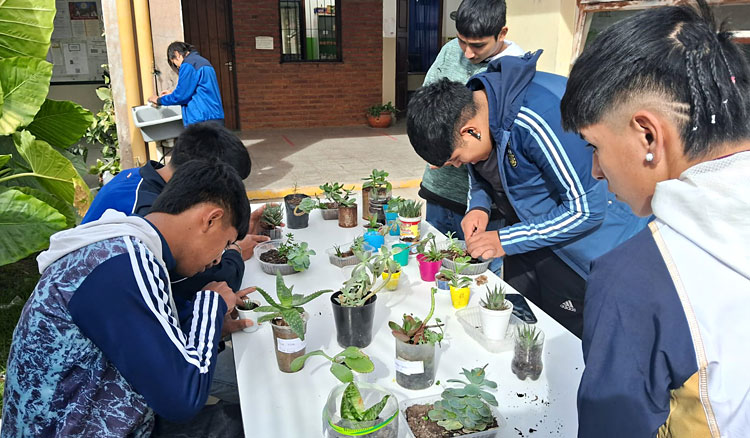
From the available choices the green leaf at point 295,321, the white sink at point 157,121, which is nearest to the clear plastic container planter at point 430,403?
the green leaf at point 295,321

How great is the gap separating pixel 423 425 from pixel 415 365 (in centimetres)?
20

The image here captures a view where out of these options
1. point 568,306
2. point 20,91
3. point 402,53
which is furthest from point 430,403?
point 402,53

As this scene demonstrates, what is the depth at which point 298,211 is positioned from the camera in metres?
2.74

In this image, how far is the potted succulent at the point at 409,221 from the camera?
2434 millimetres

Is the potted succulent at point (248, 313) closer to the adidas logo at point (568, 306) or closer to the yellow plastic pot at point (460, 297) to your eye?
the yellow plastic pot at point (460, 297)

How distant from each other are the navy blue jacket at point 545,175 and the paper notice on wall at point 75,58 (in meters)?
7.77

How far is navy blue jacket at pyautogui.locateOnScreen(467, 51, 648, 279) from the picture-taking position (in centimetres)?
190

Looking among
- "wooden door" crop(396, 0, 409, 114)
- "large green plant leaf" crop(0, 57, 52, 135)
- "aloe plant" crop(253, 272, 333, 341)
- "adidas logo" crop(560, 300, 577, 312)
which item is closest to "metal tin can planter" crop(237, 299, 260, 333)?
"aloe plant" crop(253, 272, 333, 341)

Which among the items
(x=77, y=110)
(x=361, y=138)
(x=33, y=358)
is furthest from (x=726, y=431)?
(x=361, y=138)

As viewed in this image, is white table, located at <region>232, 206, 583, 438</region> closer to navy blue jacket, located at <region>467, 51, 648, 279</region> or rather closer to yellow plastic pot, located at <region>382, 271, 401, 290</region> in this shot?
yellow plastic pot, located at <region>382, 271, 401, 290</region>

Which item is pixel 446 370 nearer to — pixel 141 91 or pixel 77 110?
pixel 77 110

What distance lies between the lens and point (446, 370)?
153 cm

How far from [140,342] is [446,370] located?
795mm

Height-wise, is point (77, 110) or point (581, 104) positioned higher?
point (581, 104)
